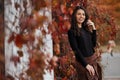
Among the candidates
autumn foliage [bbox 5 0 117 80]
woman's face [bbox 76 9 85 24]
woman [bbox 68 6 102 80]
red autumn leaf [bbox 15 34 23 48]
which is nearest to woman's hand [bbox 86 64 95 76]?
woman [bbox 68 6 102 80]

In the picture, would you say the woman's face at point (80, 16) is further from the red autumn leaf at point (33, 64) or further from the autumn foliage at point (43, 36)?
the red autumn leaf at point (33, 64)

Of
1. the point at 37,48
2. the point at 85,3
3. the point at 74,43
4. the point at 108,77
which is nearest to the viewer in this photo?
the point at 37,48

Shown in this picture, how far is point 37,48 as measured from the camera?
292 cm

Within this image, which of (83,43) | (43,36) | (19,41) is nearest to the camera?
(19,41)

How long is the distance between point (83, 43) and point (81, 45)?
31mm

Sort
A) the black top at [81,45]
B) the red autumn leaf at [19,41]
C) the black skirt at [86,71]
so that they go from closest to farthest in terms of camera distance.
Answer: the red autumn leaf at [19,41], the black top at [81,45], the black skirt at [86,71]

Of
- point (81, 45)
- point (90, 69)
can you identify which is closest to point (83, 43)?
point (81, 45)

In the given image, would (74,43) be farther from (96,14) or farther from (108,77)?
(108,77)

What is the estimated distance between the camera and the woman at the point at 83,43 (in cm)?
490

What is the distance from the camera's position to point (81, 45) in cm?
493

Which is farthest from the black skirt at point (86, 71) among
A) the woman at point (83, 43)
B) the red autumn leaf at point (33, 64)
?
the red autumn leaf at point (33, 64)

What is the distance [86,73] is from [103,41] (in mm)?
2319

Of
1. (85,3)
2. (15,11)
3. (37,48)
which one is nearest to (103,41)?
(85,3)

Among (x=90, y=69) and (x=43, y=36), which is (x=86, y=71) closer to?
(x=90, y=69)
